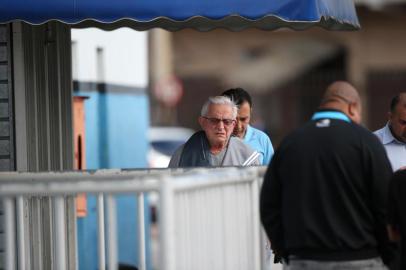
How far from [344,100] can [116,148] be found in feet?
24.6

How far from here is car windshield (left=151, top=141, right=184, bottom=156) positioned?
22.1 meters

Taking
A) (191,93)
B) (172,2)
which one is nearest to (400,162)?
(172,2)

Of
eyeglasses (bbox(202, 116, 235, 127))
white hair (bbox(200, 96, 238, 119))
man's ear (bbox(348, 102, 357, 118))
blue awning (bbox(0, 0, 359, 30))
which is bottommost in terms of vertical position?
eyeglasses (bbox(202, 116, 235, 127))

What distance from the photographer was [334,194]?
18.7 ft

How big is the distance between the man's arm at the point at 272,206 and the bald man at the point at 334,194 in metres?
0.09

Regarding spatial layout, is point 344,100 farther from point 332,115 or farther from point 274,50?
point 274,50

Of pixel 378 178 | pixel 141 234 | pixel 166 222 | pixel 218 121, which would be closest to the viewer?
pixel 166 222

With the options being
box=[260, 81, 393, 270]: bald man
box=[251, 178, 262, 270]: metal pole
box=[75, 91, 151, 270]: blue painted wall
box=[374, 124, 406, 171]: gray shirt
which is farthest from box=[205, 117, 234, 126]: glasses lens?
box=[75, 91, 151, 270]: blue painted wall

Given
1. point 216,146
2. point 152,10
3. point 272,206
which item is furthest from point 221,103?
point 272,206

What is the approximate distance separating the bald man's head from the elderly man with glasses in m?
2.19

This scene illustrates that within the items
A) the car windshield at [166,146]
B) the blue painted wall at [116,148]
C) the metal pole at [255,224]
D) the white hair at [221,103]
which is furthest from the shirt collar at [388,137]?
the car windshield at [166,146]

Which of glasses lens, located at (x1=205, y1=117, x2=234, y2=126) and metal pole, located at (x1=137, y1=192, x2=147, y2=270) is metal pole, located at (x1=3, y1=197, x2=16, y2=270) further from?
glasses lens, located at (x1=205, y1=117, x2=234, y2=126)

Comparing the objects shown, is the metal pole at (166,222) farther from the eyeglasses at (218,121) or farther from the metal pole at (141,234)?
the eyeglasses at (218,121)

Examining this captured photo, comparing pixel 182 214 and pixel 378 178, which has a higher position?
pixel 378 178
